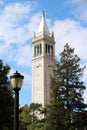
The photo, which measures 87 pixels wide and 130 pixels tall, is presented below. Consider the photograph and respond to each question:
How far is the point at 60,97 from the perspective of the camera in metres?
48.0

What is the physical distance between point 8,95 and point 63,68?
470 inches

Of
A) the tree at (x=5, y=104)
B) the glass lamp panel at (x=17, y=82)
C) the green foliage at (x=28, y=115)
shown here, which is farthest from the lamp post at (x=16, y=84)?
the green foliage at (x=28, y=115)

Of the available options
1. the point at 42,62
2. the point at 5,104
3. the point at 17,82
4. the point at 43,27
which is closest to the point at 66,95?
the point at 5,104

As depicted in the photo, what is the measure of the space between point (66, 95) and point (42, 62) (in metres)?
94.7

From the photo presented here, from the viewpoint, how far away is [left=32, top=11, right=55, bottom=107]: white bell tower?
447ft

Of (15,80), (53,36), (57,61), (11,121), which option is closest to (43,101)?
(53,36)

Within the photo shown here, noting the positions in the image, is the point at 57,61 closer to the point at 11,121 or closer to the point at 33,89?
the point at 11,121

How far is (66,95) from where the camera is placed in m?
47.9

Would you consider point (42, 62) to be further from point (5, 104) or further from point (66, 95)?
point (5, 104)

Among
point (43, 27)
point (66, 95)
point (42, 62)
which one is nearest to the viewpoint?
point (66, 95)

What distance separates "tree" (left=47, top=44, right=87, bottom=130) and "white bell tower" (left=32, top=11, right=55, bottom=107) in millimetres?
84618

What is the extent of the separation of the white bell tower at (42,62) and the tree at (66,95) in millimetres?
84618

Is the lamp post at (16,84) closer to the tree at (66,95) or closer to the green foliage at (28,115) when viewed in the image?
the tree at (66,95)

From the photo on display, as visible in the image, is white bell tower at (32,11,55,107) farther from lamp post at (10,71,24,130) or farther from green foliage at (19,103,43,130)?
lamp post at (10,71,24,130)
